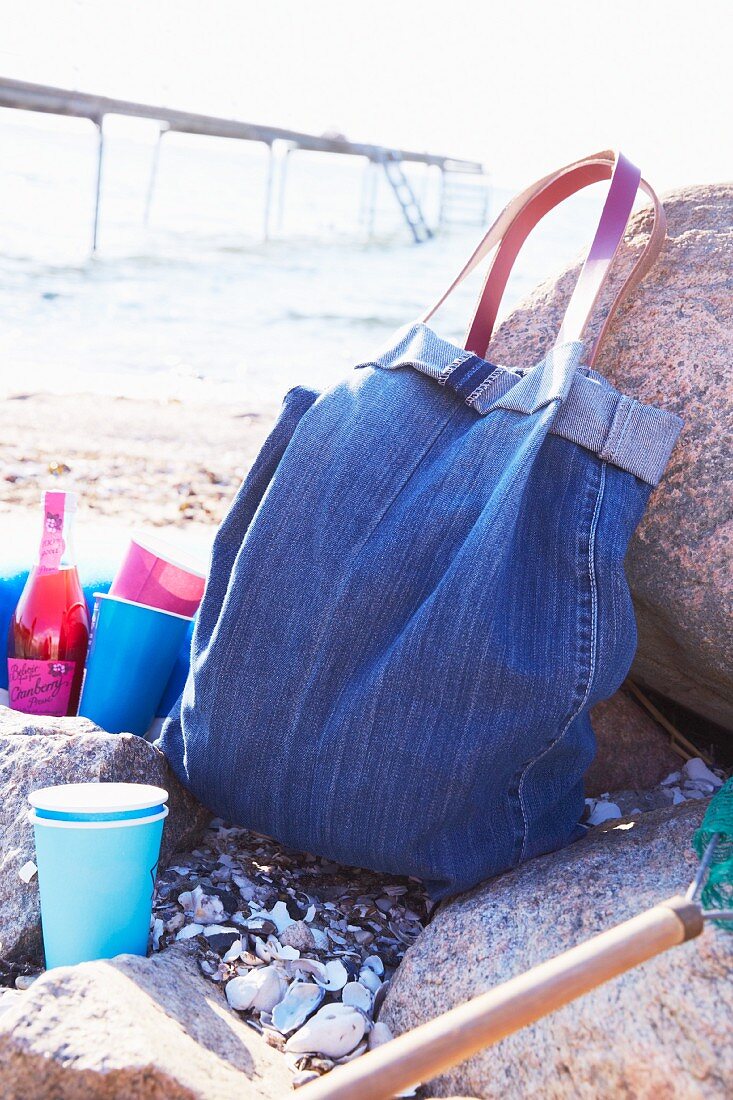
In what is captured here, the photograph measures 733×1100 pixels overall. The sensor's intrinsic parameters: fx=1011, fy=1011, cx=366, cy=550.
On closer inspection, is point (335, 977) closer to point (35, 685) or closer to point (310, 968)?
point (310, 968)

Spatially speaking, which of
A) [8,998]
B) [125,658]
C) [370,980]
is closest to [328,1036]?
[370,980]

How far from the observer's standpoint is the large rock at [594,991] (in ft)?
3.53

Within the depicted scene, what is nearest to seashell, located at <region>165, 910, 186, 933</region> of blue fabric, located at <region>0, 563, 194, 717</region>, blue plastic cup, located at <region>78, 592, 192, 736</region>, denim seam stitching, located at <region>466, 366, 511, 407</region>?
blue plastic cup, located at <region>78, 592, 192, 736</region>

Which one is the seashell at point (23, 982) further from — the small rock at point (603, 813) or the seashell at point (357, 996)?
the small rock at point (603, 813)

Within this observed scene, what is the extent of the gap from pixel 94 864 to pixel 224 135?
1972cm

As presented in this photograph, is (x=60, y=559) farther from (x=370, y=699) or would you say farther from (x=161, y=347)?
(x=161, y=347)

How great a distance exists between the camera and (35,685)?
187 centimetres

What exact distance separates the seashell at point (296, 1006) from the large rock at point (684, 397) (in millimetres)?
874

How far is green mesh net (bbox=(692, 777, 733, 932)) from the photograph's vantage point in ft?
4.00

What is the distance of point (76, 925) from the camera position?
51.8 inches

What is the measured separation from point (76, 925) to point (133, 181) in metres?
42.9

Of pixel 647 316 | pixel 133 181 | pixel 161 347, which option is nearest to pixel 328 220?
pixel 133 181

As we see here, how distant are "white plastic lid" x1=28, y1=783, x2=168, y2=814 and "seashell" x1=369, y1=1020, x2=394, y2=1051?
0.41 meters

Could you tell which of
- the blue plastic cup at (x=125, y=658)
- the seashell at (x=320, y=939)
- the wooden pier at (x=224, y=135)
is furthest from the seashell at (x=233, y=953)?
the wooden pier at (x=224, y=135)
